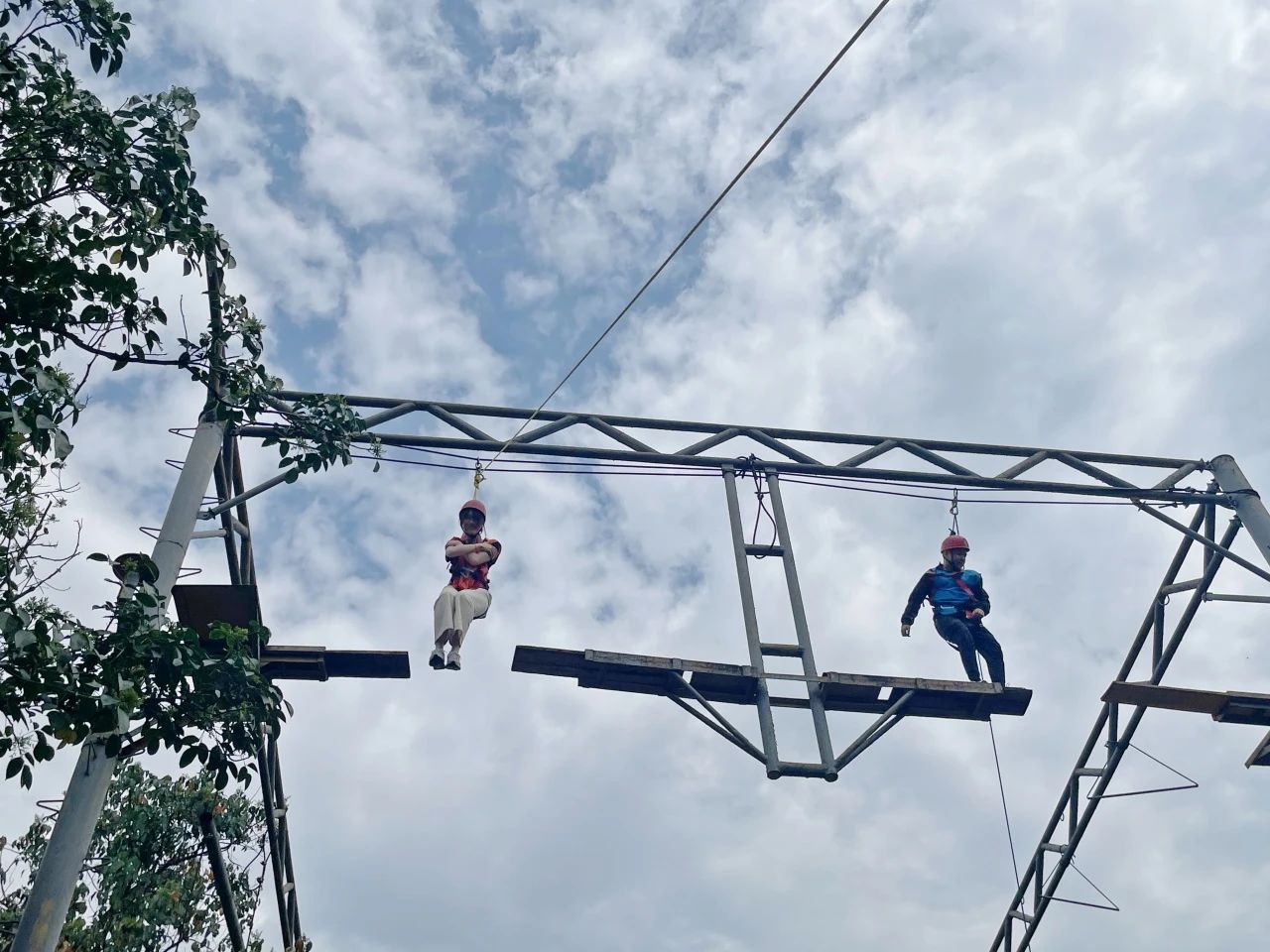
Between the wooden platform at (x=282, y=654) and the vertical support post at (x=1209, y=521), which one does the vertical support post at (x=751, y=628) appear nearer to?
the wooden platform at (x=282, y=654)

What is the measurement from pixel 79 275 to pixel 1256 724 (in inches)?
356

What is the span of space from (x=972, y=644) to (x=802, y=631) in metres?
2.26

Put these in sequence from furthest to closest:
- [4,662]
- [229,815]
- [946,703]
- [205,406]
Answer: [229,815] < [946,703] < [205,406] < [4,662]

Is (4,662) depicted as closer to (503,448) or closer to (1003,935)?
(503,448)

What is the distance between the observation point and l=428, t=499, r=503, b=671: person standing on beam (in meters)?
8.91

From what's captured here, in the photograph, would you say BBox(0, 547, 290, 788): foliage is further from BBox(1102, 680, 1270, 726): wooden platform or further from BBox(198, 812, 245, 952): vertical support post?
BBox(1102, 680, 1270, 726): wooden platform

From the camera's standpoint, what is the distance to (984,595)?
1087 cm

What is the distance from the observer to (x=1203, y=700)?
31.3ft

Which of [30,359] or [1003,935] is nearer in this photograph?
[30,359]

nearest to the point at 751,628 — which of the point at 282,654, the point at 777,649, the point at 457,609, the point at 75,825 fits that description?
the point at 777,649

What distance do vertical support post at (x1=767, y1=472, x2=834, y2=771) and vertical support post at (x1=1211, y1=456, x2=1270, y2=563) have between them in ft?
13.9

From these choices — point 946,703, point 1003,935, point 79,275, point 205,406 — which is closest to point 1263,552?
point 946,703

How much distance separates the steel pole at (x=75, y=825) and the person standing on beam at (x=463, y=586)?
75.6 inches

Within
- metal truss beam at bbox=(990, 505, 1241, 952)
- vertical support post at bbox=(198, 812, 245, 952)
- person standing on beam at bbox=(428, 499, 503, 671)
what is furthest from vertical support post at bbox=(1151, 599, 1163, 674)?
vertical support post at bbox=(198, 812, 245, 952)
